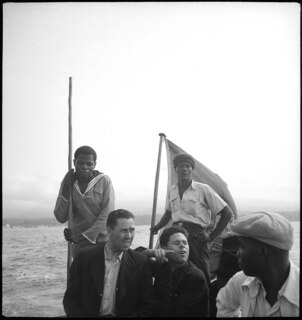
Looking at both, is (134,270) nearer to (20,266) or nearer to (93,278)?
(93,278)

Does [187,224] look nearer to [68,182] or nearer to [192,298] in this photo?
[192,298]

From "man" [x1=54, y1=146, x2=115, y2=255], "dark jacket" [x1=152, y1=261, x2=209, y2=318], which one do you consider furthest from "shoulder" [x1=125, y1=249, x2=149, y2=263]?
"man" [x1=54, y1=146, x2=115, y2=255]

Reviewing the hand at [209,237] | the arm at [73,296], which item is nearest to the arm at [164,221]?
the hand at [209,237]

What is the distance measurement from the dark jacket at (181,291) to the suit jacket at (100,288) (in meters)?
0.18

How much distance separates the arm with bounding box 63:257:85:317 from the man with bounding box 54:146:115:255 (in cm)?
77

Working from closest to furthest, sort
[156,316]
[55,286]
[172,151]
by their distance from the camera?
1. [156,316]
2. [172,151]
3. [55,286]

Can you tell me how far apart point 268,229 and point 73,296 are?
1575 millimetres

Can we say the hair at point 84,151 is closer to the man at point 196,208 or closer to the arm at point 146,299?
the man at point 196,208

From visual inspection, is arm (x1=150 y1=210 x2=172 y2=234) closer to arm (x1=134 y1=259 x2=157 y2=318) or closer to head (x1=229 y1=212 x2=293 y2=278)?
arm (x1=134 y1=259 x2=157 y2=318)

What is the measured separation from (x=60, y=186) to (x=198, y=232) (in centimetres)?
144

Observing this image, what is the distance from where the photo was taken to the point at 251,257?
2.32 m

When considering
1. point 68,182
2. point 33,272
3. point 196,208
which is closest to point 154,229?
point 196,208

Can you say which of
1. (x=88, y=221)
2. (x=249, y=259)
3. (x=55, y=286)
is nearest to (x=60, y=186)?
(x=88, y=221)

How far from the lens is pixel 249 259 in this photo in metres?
2.32
